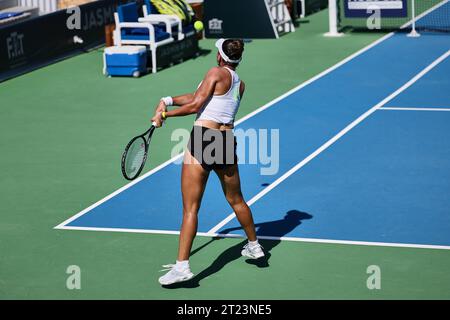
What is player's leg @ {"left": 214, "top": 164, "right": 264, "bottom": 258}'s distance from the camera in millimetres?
9826

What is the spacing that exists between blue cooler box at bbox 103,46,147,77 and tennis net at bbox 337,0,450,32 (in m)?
6.66

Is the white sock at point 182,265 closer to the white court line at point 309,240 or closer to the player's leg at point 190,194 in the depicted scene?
the player's leg at point 190,194

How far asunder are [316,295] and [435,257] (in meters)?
1.61

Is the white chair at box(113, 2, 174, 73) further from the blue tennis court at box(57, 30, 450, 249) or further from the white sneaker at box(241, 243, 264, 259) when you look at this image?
the white sneaker at box(241, 243, 264, 259)

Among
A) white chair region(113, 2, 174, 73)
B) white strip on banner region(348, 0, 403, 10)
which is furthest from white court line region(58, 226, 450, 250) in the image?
white strip on banner region(348, 0, 403, 10)

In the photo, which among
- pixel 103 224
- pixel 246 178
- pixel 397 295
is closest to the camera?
pixel 397 295

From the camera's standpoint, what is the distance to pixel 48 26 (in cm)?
2170

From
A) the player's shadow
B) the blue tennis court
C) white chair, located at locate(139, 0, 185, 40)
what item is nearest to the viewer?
the player's shadow

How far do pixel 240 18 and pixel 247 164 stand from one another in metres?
10.5

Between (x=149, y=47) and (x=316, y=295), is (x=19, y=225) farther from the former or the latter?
(x=149, y=47)

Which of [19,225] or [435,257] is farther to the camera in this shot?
[19,225]

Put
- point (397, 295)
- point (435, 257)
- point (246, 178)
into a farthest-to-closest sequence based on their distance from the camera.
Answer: point (246, 178) → point (435, 257) → point (397, 295)

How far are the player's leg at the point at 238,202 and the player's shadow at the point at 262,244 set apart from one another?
199mm

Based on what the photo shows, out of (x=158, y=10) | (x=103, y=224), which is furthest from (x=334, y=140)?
(x=158, y=10)
